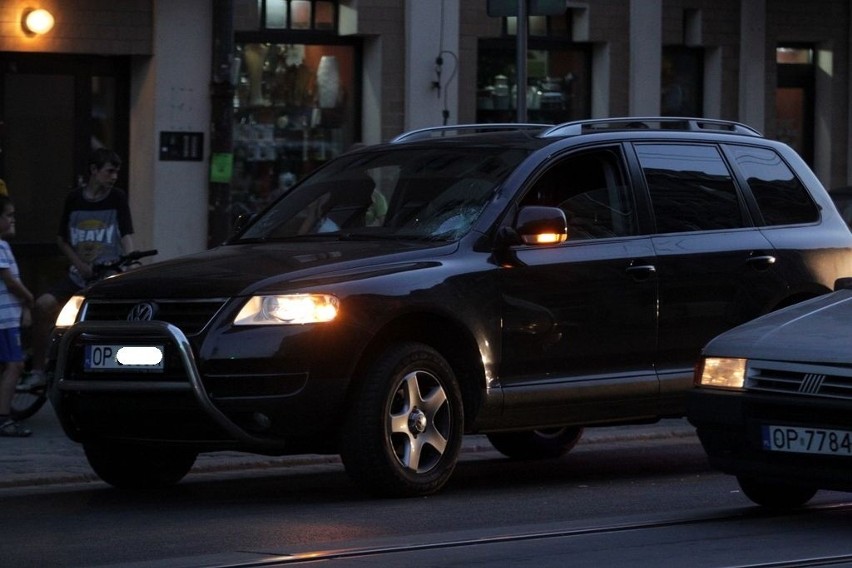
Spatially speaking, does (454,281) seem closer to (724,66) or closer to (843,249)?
(843,249)

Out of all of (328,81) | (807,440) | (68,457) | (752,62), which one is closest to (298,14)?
(328,81)

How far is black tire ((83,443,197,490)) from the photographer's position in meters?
9.98

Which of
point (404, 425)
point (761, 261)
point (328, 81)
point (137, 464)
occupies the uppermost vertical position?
point (328, 81)

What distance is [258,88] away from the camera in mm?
19094

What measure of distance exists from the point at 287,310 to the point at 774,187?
3608mm

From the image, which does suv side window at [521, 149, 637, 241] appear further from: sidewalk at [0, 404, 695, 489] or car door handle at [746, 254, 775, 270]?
sidewalk at [0, 404, 695, 489]

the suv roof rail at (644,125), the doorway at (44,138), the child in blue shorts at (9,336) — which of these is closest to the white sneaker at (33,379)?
the child in blue shorts at (9,336)

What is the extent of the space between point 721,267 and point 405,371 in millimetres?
2261

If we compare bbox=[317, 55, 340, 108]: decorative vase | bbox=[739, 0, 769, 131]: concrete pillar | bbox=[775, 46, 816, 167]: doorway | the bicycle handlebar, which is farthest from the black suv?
bbox=[775, 46, 816, 167]: doorway

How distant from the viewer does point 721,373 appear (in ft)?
28.2

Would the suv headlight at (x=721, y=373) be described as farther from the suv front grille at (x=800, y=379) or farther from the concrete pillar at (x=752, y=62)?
the concrete pillar at (x=752, y=62)

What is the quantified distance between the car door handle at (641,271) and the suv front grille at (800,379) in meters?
1.93

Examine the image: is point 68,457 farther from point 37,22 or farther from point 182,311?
point 37,22

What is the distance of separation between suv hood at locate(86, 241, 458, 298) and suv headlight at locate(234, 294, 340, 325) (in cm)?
6
